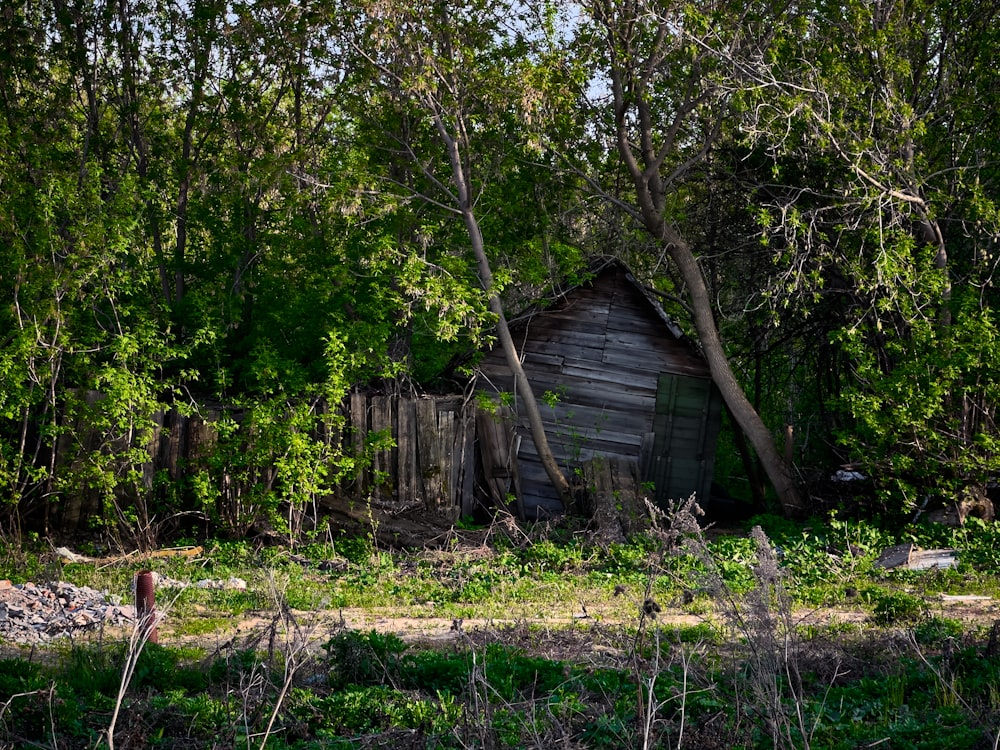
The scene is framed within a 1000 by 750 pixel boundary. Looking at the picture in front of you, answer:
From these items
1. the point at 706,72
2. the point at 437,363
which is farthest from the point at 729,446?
the point at 706,72

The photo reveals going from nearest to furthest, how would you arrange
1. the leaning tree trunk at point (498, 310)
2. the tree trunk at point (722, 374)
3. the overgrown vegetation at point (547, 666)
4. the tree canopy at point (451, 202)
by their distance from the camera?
the overgrown vegetation at point (547, 666)
the tree canopy at point (451, 202)
the leaning tree trunk at point (498, 310)
the tree trunk at point (722, 374)

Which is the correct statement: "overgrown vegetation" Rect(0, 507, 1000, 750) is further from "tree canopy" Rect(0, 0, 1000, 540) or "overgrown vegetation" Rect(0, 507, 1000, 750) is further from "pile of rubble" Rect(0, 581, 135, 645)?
"tree canopy" Rect(0, 0, 1000, 540)

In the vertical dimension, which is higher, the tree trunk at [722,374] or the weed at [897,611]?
the tree trunk at [722,374]

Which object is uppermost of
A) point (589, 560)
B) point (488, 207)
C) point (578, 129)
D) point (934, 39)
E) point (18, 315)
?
point (934, 39)

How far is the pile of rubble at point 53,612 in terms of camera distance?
9.09m

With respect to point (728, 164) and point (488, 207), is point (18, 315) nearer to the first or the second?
point (488, 207)

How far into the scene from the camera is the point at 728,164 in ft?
55.9

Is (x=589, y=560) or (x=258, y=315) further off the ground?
(x=258, y=315)

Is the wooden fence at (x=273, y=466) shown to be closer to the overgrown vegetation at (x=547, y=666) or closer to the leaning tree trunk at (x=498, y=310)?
the leaning tree trunk at (x=498, y=310)

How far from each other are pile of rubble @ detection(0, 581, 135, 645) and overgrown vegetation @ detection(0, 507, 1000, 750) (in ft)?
1.82

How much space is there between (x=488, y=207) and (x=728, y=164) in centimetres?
385

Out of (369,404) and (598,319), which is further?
(598,319)

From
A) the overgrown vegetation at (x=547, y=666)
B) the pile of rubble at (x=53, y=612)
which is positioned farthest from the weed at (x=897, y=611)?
the pile of rubble at (x=53, y=612)

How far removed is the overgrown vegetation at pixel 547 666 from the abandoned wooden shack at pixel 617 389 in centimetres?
Answer: 524
